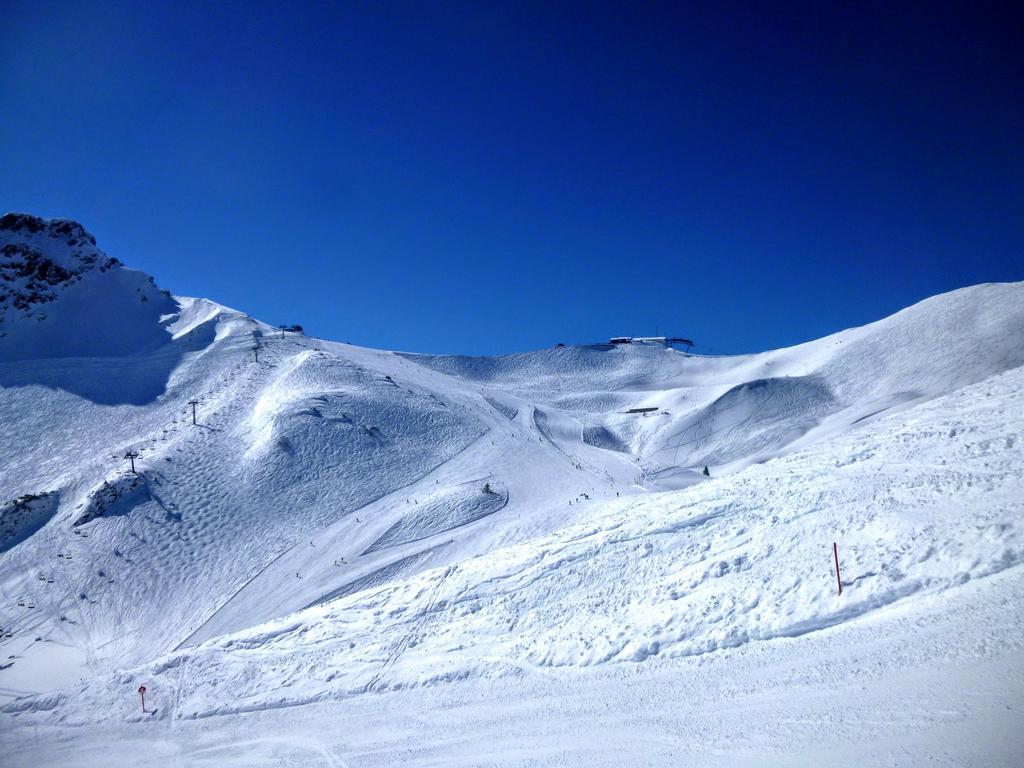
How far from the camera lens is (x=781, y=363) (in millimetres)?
73562

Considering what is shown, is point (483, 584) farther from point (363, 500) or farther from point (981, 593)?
point (363, 500)

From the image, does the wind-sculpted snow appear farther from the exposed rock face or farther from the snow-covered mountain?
the exposed rock face

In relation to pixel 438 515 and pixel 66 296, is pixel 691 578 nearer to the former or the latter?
pixel 438 515

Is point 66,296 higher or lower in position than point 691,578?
higher

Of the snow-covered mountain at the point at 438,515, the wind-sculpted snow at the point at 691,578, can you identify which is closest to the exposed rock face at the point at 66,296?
the snow-covered mountain at the point at 438,515

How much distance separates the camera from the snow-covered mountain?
41.9ft

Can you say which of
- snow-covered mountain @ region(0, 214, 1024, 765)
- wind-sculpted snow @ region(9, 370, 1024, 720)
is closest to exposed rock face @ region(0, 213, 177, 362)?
snow-covered mountain @ region(0, 214, 1024, 765)

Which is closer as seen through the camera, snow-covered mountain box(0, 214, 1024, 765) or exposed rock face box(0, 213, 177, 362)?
snow-covered mountain box(0, 214, 1024, 765)

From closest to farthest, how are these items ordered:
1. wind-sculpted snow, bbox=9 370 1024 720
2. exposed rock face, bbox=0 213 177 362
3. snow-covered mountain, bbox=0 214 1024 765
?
wind-sculpted snow, bbox=9 370 1024 720 → snow-covered mountain, bbox=0 214 1024 765 → exposed rock face, bbox=0 213 177 362

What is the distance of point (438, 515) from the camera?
3497cm

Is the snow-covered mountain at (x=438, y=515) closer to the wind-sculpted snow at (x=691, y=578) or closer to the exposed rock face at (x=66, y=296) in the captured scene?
the wind-sculpted snow at (x=691, y=578)

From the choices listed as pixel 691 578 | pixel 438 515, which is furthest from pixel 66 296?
pixel 691 578

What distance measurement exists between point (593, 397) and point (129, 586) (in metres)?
54.7

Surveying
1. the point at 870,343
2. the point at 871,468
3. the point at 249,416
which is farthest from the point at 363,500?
the point at 870,343
